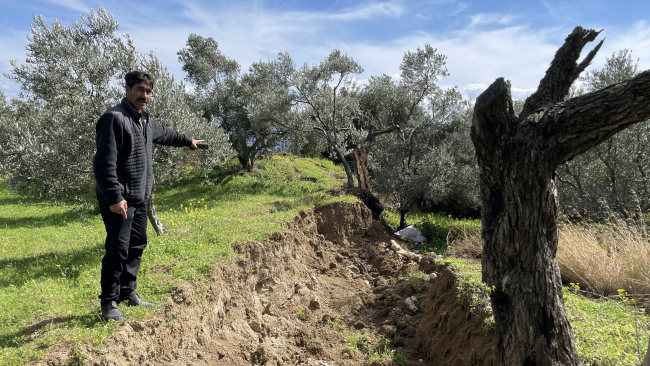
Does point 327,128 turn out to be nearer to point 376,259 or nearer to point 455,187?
point 455,187

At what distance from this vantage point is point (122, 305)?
4.04 meters

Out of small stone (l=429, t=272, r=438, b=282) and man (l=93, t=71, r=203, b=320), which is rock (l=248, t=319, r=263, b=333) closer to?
man (l=93, t=71, r=203, b=320)

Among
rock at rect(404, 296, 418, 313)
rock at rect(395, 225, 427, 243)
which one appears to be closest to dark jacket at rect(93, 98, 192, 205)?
rock at rect(404, 296, 418, 313)

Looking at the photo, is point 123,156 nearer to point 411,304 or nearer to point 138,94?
point 138,94

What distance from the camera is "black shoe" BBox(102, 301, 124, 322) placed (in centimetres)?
378

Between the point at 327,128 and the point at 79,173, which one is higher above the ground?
the point at 327,128

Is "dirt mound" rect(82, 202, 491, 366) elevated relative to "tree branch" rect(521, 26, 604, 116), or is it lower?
lower

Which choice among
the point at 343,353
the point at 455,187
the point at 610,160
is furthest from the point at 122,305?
the point at 610,160

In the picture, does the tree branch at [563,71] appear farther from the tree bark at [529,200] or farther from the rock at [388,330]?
the rock at [388,330]

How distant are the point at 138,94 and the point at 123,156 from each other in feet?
2.44

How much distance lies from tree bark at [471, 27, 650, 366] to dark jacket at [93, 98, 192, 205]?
3.56m

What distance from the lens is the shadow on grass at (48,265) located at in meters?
5.68

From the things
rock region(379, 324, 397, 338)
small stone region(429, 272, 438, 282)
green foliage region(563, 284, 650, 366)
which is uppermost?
green foliage region(563, 284, 650, 366)

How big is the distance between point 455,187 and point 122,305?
12.1 m
